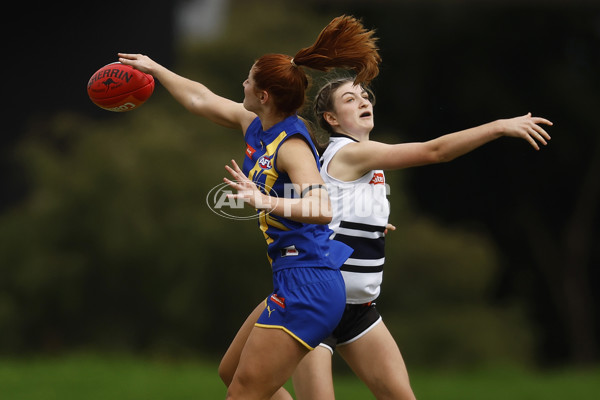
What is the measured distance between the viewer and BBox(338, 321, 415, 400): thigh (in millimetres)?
3982

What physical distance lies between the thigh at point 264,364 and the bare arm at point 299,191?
46 cm

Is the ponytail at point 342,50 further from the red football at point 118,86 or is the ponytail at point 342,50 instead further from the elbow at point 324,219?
the red football at point 118,86

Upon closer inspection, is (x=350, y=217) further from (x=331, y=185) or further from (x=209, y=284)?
(x=209, y=284)

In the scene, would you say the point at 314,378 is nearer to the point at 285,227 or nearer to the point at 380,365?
the point at 380,365

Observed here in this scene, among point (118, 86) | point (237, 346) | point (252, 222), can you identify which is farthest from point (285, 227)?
point (252, 222)

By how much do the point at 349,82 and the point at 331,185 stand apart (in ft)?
1.73

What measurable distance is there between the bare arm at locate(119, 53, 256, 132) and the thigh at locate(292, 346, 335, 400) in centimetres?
107

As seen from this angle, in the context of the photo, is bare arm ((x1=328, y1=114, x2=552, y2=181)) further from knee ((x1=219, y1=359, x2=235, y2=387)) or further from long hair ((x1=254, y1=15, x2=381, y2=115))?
knee ((x1=219, y1=359, x2=235, y2=387))

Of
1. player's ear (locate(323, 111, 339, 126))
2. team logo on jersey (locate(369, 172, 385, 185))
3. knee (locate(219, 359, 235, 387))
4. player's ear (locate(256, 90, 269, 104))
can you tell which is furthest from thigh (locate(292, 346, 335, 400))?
player's ear (locate(256, 90, 269, 104))

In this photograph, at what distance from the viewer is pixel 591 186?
50.4 feet

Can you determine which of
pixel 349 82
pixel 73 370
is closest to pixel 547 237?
pixel 73 370

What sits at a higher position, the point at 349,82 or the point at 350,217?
the point at 349,82

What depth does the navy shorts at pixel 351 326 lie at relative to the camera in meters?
4.05

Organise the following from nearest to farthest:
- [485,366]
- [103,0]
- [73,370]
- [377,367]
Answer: [377,367]
[73,370]
[485,366]
[103,0]
